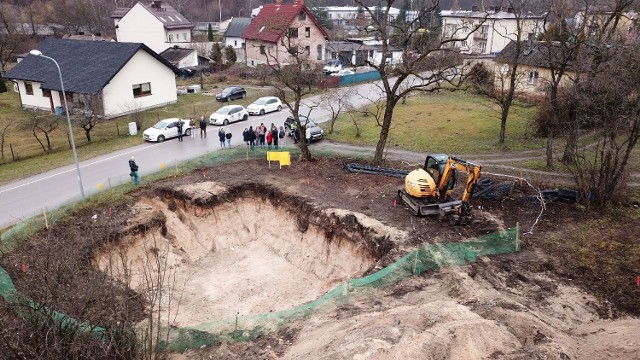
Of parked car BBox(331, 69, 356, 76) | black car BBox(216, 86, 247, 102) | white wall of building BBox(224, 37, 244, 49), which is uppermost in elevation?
white wall of building BBox(224, 37, 244, 49)

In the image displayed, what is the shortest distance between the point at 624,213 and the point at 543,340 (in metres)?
9.99

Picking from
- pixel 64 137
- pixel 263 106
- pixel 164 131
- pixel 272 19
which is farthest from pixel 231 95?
pixel 272 19

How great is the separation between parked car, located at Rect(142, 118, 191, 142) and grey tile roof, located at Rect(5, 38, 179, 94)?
771 centimetres

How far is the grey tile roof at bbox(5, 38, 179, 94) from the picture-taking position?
39.1 meters

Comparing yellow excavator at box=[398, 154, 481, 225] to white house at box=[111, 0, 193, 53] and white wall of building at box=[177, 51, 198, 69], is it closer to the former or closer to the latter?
white wall of building at box=[177, 51, 198, 69]

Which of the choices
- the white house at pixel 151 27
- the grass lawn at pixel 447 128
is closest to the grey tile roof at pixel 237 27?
the white house at pixel 151 27

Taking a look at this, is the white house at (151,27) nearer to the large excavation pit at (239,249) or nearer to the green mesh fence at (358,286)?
the large excavation pit at (239,249)

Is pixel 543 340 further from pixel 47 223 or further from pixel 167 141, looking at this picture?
pixel 167 141

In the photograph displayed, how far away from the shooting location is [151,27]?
6169 centimetres

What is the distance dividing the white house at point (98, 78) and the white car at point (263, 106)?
913 cm

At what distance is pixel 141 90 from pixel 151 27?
2340 cm

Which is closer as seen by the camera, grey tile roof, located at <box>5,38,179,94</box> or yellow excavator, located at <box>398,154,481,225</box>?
yellow excavator, located at <box>398,154,481,225</box>

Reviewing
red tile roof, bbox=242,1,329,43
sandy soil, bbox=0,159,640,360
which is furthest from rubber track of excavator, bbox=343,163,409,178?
red tile roof, bbox=242,1,329,43

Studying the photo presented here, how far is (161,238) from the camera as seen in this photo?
2080 centimetres
